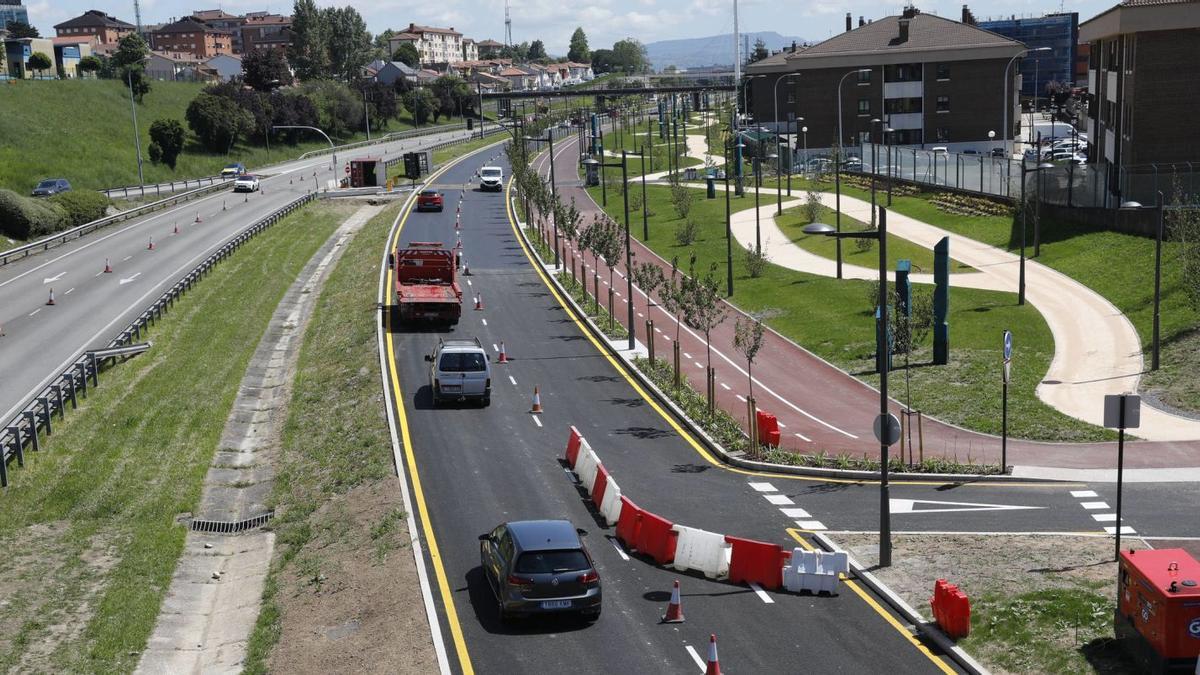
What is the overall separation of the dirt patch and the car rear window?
2.09m

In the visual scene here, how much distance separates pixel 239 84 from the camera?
151m

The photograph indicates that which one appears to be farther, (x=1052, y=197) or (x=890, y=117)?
(x=890, y=117)

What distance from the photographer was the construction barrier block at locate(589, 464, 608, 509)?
29.5 meters

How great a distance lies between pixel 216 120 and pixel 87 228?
52.7m

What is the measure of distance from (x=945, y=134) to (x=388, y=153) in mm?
67881

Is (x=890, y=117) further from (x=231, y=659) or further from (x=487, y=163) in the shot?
(x=231, y=659)

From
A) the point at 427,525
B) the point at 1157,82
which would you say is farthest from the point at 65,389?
the point at 1157,82

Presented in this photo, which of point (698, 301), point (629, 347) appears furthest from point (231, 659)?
point (629, 347)

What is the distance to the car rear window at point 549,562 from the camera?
2184cm

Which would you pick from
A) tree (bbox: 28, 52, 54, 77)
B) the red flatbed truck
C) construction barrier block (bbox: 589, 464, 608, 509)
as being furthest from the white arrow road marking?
tree (bbox: 28, 52, 54, 77)

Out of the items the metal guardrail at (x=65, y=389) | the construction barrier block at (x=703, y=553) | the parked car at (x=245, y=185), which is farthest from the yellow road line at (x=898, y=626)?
the parked car at (x=245, y=185)

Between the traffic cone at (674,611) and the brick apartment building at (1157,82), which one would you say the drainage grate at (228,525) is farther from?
the brick apartment building at (1157,82)

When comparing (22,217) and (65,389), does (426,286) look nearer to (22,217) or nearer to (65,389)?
(65,389)

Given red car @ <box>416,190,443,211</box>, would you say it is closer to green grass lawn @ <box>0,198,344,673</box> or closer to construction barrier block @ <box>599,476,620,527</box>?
green grass lawn @ <box>0,198,344,673</box>
